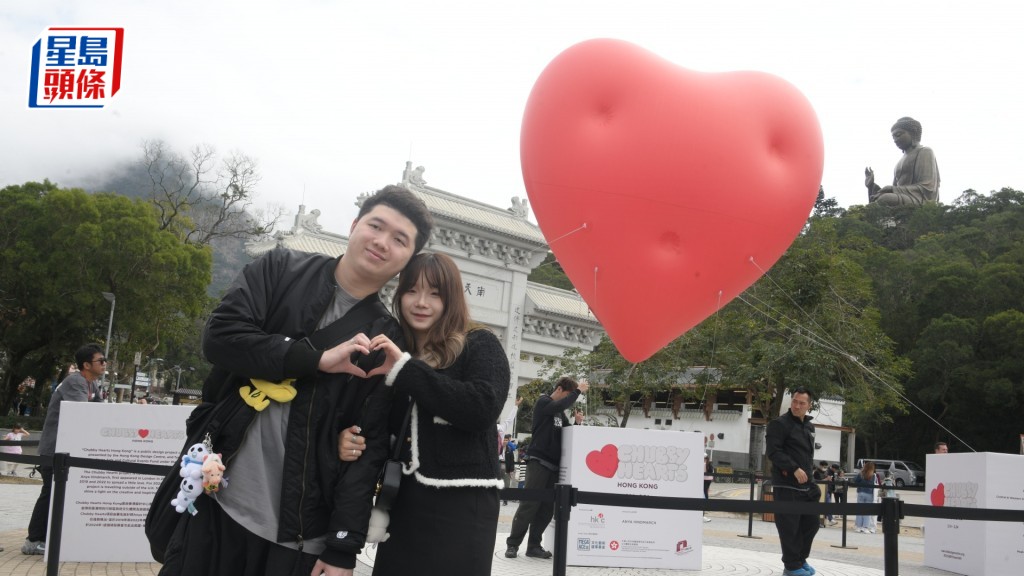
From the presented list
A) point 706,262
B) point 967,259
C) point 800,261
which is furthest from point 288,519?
point 967,259

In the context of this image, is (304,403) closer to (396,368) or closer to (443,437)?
(396,368)

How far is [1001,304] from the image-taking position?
3500 centimetres

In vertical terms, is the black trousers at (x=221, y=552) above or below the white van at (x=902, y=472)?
above

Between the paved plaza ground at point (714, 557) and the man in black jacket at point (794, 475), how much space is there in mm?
751

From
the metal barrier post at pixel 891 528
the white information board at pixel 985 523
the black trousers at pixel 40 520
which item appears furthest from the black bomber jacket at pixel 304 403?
the white information board at pixel 985 523

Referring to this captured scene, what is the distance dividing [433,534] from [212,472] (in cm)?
61

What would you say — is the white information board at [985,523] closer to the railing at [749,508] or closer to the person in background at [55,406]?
the railing at [749,508]

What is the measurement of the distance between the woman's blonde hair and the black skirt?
37 cm

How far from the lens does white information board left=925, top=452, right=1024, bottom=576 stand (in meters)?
8.48

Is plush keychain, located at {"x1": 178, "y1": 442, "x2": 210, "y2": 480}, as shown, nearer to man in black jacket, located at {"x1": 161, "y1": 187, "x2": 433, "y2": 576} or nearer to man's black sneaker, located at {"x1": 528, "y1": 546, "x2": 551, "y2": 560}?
man in black jacket, located at {"x1": 161, "y1": 187, "x2": 433, "y2": 576}

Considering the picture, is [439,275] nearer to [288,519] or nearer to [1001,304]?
[288,519]

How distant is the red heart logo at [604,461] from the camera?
7.68 meters

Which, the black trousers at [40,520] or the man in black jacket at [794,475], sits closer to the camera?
the black trousers at [40,520]

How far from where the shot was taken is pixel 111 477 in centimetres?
580
